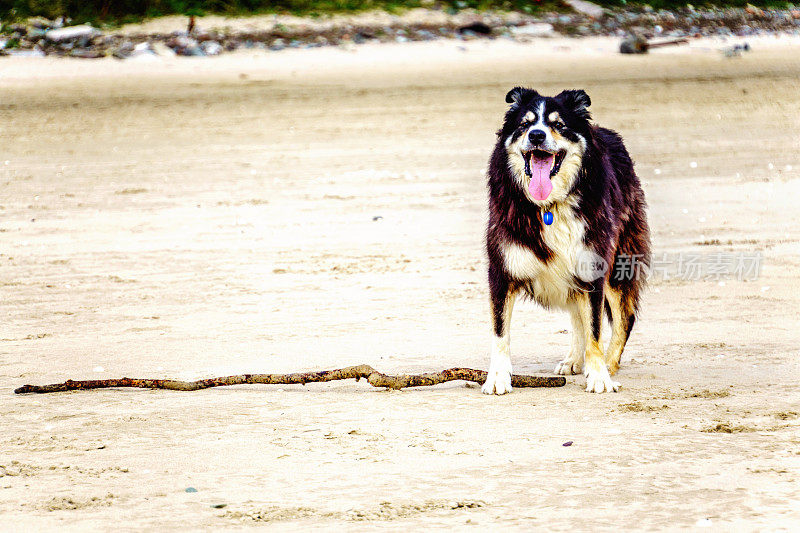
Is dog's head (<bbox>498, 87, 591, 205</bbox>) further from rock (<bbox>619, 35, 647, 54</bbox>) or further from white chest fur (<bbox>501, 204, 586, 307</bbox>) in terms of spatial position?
rock (<bbox>619, 35, 647, 54</bbox>)

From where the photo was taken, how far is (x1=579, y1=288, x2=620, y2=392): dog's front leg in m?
5.91

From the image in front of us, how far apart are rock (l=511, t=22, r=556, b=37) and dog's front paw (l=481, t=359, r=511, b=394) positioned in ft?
67.0

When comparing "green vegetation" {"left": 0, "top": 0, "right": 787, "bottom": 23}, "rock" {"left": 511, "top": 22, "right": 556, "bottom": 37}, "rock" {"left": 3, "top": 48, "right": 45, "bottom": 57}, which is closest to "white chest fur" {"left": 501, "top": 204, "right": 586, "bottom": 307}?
"rock" {"left": 3, "top": 48, "right": 45, "bottom": 57}

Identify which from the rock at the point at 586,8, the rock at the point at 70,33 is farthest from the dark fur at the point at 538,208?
the rock at the point at 586,8

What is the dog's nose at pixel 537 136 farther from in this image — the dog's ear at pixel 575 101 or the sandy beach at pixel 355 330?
the sandy beach at pixel 355 330

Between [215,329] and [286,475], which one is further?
Result: [215,329]

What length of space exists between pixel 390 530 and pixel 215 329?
3.55 meters

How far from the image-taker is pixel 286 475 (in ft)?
15.3

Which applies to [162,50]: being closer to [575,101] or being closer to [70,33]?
[70,33]

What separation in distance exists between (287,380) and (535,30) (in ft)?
70.0

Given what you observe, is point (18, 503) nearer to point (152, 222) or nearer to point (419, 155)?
point (152, 222)

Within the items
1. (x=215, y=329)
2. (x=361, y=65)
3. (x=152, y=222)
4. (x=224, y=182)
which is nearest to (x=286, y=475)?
(x=215, y=329)

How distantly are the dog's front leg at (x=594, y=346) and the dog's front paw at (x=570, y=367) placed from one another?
0.65ft

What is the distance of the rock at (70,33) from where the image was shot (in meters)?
24.3
